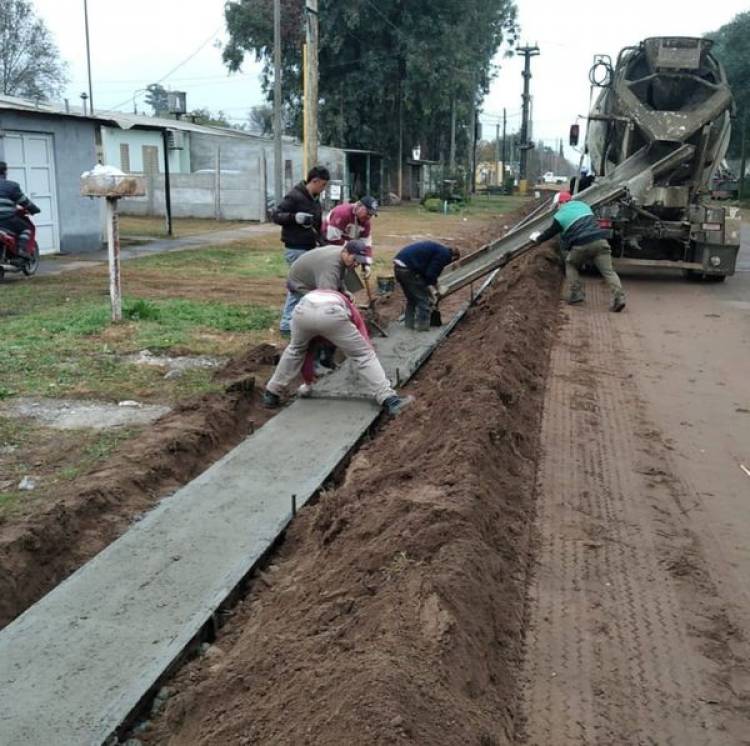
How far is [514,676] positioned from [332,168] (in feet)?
105

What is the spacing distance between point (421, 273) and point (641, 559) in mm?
5656

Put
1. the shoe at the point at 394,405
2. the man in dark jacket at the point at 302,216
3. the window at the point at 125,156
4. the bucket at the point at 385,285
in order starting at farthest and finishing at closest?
the window at the point at 125,156
the bucket at the point at 385,285
the man in dark jacket at the point at 302,216
the shoe at the point at 394,405

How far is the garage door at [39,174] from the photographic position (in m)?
16.0

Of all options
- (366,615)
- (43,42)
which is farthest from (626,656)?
(43,42)

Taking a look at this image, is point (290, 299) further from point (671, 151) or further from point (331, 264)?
point (671, 151)

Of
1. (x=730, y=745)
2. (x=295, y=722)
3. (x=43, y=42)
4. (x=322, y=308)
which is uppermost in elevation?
(x=43, y=42)

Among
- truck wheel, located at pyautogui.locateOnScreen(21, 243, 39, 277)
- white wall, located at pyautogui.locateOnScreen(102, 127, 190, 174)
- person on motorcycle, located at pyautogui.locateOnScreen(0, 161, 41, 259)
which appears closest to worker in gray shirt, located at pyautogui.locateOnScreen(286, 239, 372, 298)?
person on motorcycle, located at pyautogui.locateOnScreen(0, 161, 41, 259)

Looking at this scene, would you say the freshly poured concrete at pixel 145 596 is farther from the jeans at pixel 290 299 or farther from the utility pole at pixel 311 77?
the utility pole at pixel 311 77

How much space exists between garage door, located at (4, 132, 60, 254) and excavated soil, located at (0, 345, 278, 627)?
1072 cm

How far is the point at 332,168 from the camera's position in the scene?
3416 cm

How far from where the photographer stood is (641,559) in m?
4.51

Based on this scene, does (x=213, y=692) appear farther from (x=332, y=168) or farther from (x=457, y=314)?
(x=332, y=168)

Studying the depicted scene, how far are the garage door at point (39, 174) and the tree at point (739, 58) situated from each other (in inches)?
1432

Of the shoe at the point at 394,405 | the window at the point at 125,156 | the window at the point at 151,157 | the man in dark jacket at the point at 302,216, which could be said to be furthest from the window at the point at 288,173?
the shoe at the point at 394,405
